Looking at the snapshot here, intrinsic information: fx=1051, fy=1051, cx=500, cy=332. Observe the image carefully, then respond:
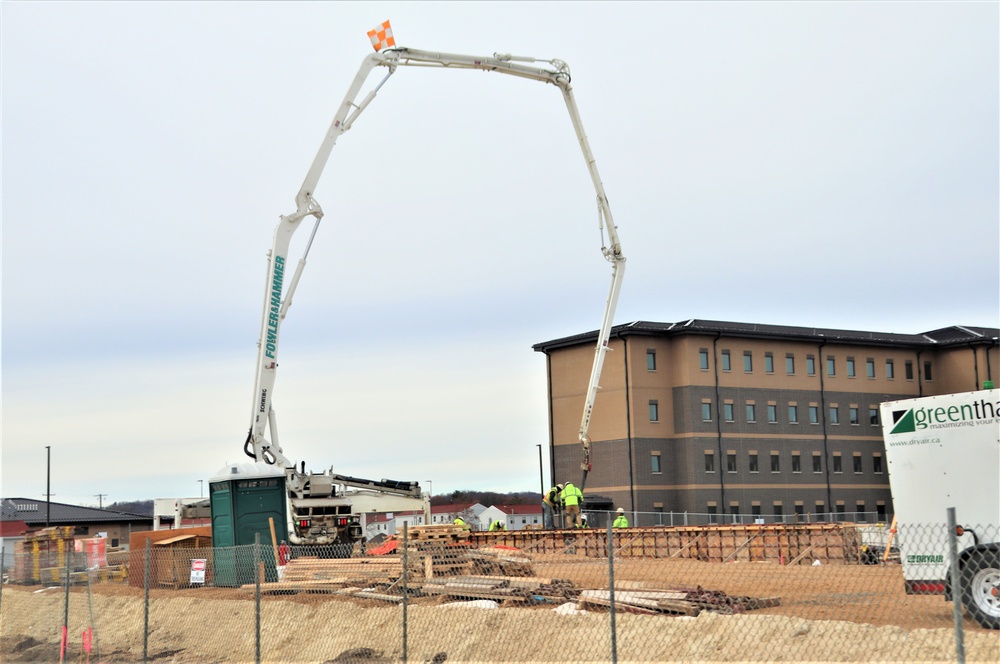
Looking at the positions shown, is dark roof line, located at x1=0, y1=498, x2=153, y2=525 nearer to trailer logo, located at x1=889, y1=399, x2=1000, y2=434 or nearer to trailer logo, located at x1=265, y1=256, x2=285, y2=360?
trailer logo, located at x1=265, y1=256, x2=285, y2=360

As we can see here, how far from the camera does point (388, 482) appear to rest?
30.6m

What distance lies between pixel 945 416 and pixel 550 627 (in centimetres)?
550

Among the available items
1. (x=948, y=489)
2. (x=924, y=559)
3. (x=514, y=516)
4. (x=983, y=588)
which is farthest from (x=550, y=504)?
(x=514, y=516)

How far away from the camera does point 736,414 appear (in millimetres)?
62250

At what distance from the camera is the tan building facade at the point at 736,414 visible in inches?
2371

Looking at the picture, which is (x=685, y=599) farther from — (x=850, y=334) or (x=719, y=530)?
(x=850, y=334)

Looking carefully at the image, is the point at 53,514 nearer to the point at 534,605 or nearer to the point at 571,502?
the point at 571,502

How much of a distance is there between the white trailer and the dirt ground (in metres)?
0.43

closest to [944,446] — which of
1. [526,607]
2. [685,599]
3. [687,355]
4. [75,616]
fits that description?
[685,599]

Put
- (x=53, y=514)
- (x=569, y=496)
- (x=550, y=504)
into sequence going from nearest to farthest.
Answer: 1. (x=569, y=496)
2. (x=550, y=504)
3. (x=53, y=514)

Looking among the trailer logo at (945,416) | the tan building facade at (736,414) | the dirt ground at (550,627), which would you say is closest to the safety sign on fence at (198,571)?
the dirt ground at (550,627)

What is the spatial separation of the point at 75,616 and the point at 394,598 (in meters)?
8.96

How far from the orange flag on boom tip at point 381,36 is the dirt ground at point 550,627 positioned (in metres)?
14.3

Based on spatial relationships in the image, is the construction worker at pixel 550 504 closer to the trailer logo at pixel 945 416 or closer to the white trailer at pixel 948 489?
the white trailer at pixel 948 489
